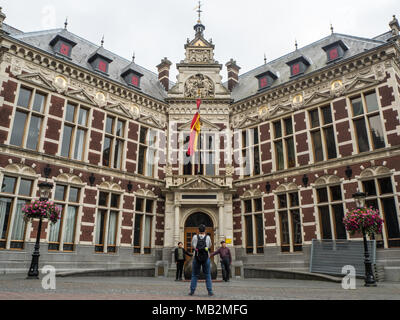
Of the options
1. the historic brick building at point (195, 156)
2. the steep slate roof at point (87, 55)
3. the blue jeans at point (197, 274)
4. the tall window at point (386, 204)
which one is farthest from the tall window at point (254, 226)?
the blue jeans at point (197, 274)

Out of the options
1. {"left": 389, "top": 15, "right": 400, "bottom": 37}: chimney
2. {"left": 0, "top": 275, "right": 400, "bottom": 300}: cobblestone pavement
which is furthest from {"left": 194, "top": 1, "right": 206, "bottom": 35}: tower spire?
{"left": 0, "top": 275, "right": 400, "bottom": 300}: cobblestone pavement

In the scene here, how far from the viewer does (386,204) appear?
50.4ft

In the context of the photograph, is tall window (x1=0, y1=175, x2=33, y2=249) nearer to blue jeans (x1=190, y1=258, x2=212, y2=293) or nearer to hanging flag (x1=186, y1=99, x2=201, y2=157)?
hanging flag (x1=186, y1=99, x2=201, y2=157)

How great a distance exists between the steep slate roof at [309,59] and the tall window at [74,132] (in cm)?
1098

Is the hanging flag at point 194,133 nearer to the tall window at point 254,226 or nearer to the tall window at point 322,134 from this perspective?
the tall window at point 254,226

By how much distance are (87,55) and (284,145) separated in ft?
47.7

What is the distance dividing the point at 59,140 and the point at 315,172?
1430 centimetres

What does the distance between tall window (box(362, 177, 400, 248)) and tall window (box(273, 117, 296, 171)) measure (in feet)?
15.3

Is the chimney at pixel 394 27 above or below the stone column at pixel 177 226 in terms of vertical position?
above

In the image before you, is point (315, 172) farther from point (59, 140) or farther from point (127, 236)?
point (59, 140)

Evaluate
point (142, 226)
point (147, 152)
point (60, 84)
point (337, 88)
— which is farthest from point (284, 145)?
point (60, 84)

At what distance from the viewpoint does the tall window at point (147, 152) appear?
21172 mm

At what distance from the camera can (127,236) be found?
19109 mm

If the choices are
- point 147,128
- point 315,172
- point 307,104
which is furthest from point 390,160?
point 147,128
